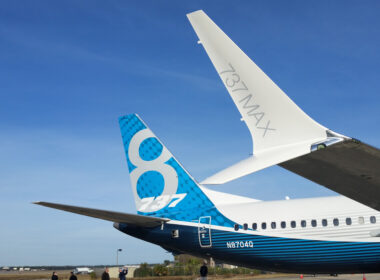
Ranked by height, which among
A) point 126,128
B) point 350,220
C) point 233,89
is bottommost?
point 350,220

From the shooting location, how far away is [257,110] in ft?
15.9

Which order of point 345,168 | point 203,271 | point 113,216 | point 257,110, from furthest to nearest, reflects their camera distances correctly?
point 203,271
point 113,216
point 345,168
point 257,110

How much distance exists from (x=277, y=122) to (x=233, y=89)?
0.66 meters

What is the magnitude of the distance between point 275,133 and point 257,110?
1.13ft

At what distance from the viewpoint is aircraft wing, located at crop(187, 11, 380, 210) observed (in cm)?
435

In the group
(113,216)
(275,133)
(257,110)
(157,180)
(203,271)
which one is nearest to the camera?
(275,133)

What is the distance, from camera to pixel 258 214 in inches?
646

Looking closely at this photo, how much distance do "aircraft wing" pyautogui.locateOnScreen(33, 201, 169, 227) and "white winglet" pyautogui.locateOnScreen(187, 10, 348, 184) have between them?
413 inches

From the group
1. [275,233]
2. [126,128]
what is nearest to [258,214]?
[275,233]

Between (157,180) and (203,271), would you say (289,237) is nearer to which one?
(203,271)

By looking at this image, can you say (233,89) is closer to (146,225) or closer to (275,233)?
(275,233)

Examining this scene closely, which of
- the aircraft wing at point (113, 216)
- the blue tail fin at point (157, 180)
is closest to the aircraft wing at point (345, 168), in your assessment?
the aircraft wing at point (113, 216)

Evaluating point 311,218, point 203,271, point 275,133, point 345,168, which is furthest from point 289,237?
point 275,133

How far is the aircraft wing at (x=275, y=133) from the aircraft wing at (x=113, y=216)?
10.5 meters
